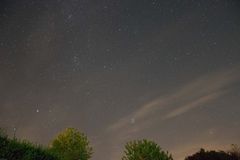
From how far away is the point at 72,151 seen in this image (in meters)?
48.5

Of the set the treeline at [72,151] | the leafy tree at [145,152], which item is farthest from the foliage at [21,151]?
the leafy tree at [145,152]

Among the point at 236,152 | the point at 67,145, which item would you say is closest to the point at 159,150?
the point at 236,152

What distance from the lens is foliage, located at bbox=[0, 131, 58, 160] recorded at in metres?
20.2

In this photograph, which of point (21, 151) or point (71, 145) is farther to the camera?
point (71, 145)

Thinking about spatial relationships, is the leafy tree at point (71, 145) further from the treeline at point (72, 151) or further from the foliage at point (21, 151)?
the foliage at point (21, 151)

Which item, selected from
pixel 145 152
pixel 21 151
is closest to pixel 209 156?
pixel 145 152

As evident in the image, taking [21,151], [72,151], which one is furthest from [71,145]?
[21,151]

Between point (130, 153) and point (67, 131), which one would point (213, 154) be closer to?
point (130, 153)

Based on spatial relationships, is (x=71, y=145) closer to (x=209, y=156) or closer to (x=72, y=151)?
(x=72, y=151)

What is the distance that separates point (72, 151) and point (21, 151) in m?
27.4

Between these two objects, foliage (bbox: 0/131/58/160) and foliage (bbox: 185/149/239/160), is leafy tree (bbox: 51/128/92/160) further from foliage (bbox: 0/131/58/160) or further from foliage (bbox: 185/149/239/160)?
foliage (bbox: 0/131/58/160)

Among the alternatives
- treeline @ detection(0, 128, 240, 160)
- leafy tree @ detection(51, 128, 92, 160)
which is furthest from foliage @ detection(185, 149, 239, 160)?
leafy tree @ detection(51, 128, 92, 160)

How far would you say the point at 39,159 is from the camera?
75.8 ft

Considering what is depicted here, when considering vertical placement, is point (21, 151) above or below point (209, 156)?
below
